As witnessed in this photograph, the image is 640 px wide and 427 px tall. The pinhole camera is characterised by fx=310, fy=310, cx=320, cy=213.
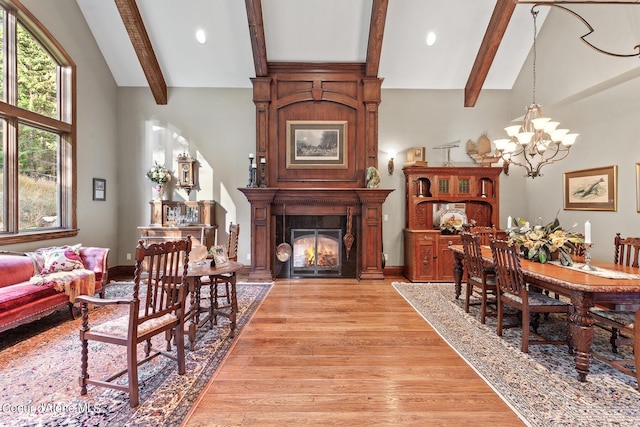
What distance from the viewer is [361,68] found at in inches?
236

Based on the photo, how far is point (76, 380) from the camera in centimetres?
254

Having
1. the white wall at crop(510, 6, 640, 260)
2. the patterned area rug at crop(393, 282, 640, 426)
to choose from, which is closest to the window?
the patterned area rug at crop(393, 282, 640, 426)

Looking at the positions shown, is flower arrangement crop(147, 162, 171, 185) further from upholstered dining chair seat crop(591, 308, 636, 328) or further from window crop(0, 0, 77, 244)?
upholstered dining chair seat crop(591, 308, 636, 328)

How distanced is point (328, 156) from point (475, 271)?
133 inches

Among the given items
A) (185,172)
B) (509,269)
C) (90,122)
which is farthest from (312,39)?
(509,269)

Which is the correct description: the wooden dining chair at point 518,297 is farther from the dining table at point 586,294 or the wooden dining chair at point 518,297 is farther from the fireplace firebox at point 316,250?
the fireplace firebox at point 316,250

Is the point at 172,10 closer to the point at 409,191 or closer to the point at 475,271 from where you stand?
the point at 409,191

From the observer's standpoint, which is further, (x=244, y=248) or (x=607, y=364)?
(x=244, y=248)

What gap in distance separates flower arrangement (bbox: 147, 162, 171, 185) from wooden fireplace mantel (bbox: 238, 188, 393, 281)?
1715mm

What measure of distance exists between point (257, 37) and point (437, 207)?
4.60 meters

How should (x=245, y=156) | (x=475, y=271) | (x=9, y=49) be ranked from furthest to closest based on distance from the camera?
(x=245, y=156) < (x=9, y=49) < (x=475, y=271)

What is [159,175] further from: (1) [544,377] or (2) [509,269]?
(1) [544,377]

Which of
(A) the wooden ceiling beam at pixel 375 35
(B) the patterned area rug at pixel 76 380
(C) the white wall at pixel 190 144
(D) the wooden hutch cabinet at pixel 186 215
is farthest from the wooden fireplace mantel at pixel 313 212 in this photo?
(A) the wooden ceiling beam at pixel 375 35

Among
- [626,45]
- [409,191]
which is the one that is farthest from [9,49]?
[626,45]
